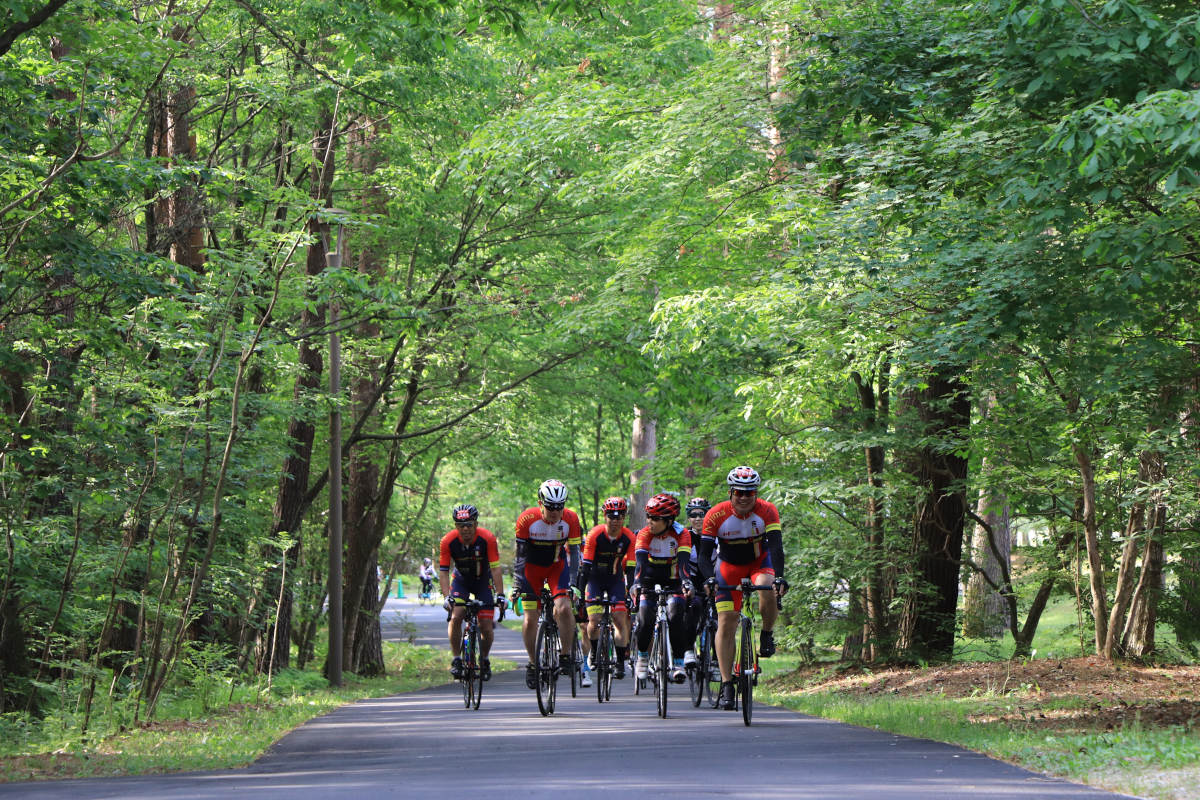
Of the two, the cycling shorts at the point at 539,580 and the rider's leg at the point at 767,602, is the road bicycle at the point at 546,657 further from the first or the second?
the rider's leg at the point at 767,602

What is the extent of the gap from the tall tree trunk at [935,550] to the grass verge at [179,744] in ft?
25.3

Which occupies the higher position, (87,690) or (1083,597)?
(1083,597)

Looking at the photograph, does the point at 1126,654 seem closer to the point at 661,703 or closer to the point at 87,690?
the point at 661,703

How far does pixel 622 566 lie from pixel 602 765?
19.5 feet

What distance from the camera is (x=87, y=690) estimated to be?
50.1ft

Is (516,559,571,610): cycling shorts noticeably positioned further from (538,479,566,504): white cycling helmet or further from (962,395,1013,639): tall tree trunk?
(962,395,1013,639): tall tree trunk

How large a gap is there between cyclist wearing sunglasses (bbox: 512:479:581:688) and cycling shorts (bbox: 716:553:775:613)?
221cm

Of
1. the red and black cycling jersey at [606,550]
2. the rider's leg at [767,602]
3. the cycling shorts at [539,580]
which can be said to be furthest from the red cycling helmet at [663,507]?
the rider's leg at [767,602]

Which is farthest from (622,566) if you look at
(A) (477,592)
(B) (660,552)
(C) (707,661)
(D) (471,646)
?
(C) (707,661)

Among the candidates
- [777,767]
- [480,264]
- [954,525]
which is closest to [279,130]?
[480,264]

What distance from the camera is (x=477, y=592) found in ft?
47.8

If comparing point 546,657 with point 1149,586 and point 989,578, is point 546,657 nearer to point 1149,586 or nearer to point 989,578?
point 1149,586

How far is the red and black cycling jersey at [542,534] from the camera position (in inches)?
555

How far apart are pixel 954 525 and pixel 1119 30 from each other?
8.94m
